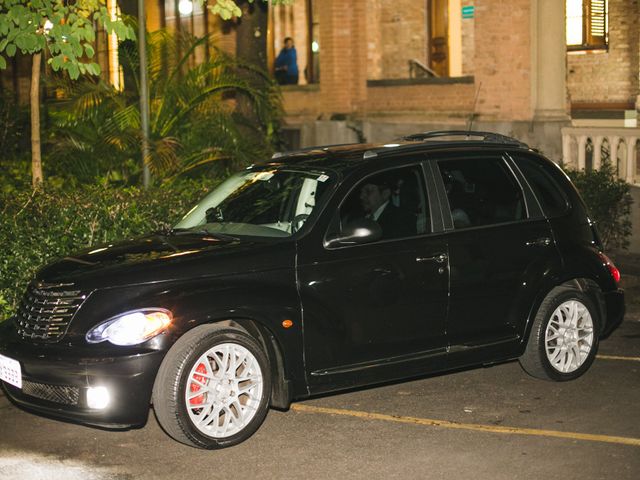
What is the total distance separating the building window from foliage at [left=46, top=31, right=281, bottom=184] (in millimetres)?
11461

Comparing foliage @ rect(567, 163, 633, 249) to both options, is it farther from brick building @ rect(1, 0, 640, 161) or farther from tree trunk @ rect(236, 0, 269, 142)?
brick building @ rect(1, 0, 640, 161)

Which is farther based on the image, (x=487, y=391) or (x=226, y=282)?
(x=487, y=391)

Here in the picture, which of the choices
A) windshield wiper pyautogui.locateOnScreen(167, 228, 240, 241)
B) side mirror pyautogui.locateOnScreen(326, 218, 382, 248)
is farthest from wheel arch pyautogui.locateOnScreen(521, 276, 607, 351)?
windshield wiper pyautogui.locateOnScreen(167, 228, 240, 241)

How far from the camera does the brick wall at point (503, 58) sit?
20.6 metres

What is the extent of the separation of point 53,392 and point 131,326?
2.04 feet

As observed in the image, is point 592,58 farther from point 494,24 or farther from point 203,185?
point 203,185

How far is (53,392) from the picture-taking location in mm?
6707

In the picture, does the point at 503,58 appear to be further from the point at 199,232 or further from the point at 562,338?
the point at 199,232

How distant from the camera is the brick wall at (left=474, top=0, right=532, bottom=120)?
20609 mm

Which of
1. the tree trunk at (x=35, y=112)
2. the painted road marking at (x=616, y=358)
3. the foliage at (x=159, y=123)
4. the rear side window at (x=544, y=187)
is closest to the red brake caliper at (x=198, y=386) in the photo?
the rear side window at (x=544, y=187)

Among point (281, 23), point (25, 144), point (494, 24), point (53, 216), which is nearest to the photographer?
point (53, 216)

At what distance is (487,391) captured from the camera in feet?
26.7

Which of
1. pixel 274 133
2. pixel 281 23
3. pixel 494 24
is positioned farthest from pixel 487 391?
pixel 281 23

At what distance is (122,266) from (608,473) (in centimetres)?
303
